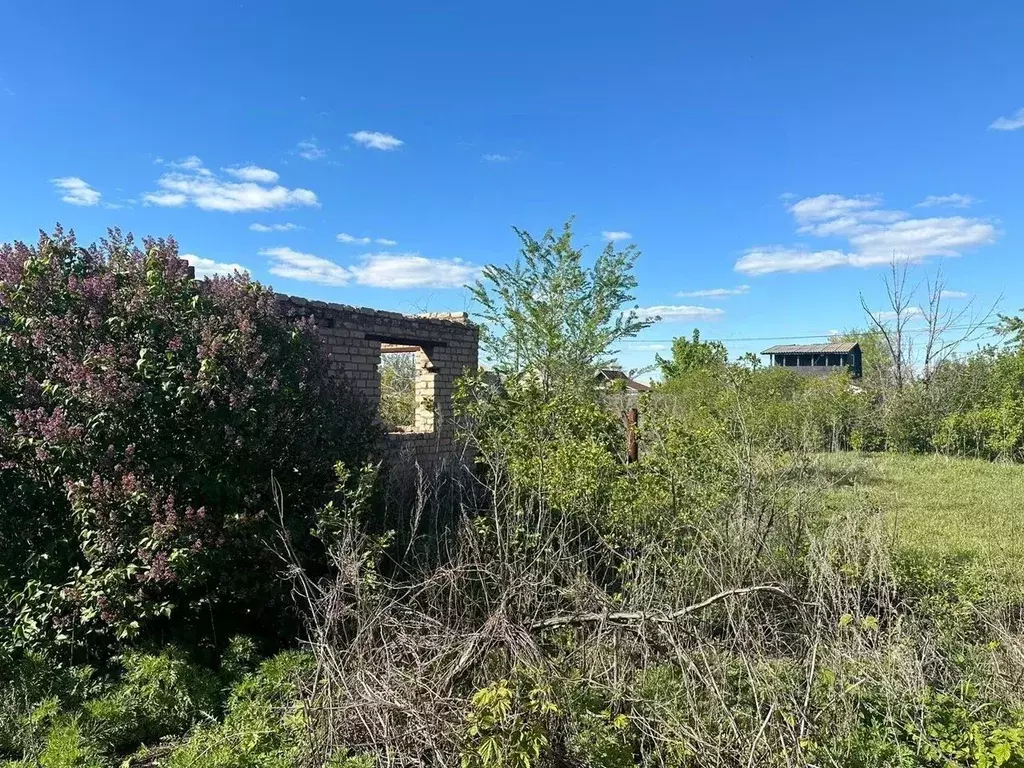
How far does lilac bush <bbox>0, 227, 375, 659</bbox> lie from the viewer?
11.9ft

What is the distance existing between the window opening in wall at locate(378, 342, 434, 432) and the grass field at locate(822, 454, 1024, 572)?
475 cm

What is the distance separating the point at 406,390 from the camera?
12586 mm

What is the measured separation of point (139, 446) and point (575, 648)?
250cm

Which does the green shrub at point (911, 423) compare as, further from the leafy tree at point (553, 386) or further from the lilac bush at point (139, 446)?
the lilac bush at point (139, 446)

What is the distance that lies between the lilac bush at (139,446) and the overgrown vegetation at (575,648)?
77mm

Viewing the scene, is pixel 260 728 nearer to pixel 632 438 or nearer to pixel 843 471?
Answer: pixel 632 438

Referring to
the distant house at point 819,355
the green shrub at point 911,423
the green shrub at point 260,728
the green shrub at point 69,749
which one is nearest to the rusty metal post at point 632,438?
the green shrub at point 260,728

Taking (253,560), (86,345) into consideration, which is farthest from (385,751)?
(86,345)

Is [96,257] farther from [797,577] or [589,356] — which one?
[589,356]

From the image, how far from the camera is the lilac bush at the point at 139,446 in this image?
364 centimetres

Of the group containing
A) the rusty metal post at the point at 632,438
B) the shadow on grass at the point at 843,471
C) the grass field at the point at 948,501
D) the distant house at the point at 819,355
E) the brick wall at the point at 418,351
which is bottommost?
the grass field at the point at 948,501

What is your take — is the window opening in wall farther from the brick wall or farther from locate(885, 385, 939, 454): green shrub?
locate(885, 385, 939, 454): green shrub

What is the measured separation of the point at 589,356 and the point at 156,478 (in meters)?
7.39

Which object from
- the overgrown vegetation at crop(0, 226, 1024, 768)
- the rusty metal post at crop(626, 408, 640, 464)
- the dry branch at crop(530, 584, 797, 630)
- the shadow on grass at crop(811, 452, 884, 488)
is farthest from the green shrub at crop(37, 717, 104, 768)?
the shadow on grass at crop(811, 452, 884, 488)
